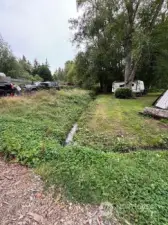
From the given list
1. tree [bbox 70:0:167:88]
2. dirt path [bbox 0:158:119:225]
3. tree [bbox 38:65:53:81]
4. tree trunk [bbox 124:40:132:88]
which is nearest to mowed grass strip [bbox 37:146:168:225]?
dirt path [bbox 0:158:119:225]

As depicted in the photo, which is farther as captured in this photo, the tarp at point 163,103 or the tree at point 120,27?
the tree at point 120,27

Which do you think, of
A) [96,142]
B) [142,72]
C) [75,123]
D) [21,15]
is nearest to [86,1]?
[21,15]

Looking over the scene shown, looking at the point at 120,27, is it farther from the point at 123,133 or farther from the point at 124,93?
the point at 123,133

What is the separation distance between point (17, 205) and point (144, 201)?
1943 millimetres

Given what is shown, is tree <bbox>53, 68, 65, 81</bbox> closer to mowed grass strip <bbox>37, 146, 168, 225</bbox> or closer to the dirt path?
mowed grass strip <bbox>37, 146, 168, 225</bbox>

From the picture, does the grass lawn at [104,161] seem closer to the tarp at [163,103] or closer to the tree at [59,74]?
the tarp at [163,103]

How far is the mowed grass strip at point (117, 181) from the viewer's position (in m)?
2.96

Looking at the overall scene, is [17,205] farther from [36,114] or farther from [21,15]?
[21,15]

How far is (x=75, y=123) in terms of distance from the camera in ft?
28.1

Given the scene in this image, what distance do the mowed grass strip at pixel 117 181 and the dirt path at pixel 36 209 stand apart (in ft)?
0.71

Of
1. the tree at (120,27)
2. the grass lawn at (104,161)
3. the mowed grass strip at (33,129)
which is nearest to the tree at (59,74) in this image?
the tree at (120,27)

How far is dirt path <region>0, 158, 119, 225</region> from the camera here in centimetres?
270

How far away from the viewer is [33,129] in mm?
6301

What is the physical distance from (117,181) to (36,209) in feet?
4.83
